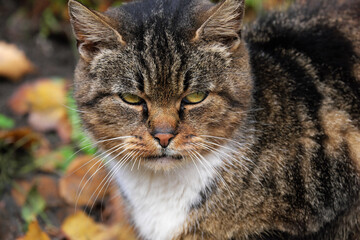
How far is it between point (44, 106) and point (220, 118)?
2092 millimetres

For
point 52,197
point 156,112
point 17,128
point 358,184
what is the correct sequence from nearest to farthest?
point 156,112, point 358,184, point 52,197, point 17,128

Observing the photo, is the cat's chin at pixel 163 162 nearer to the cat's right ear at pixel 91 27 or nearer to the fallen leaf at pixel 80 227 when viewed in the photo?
the cat's right ear at pixel 91 27

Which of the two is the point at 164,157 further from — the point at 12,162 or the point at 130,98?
the point at 12,162

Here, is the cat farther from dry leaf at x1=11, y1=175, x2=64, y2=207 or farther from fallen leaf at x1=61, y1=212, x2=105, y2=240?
dry leaf at x1=11, y1=175, x2=64, y2=207

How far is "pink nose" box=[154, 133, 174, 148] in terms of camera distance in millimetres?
2199

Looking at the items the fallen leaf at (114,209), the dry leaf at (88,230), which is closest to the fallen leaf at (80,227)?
the dry leaf at (88,230)

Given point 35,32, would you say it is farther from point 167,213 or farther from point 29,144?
point 167,213

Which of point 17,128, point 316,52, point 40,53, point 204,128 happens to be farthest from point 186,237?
point 40,53

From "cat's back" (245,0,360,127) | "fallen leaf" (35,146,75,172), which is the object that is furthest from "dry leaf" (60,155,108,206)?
"cat's back" (245,0,360,127)

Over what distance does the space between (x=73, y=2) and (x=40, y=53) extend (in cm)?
248

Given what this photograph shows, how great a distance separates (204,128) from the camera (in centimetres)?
231

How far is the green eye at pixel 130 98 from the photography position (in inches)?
91.0

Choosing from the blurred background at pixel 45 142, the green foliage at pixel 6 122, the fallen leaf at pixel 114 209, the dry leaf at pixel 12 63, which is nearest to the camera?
the fallen leaf at pixel 114 209

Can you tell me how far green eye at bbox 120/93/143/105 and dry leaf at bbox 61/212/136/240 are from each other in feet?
3.45
